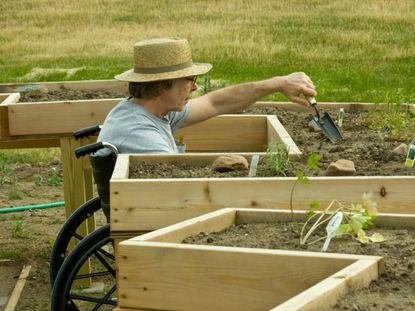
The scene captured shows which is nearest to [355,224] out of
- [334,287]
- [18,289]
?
[334,287]

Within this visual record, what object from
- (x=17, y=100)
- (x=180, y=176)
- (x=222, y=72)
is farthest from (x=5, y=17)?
(x=180, y=176)

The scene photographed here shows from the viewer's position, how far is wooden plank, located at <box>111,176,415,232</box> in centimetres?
445

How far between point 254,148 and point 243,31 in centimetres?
1389

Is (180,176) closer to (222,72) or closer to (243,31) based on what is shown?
(222,72)

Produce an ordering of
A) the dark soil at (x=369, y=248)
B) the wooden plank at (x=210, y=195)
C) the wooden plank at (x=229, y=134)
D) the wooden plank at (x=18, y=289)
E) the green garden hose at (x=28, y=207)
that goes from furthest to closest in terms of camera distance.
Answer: the green garden hose at (x=28, y=207)
the wooden plank at (x=18, y=289)
the wooden plank at (x=229, y=134)
the wooden plank at (x=210, y=195)
the dark soil at (x=369, y=248)

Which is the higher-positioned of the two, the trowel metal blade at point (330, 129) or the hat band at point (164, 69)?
the hat band at point (164, 69)

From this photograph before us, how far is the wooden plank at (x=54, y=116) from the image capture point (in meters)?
7.34

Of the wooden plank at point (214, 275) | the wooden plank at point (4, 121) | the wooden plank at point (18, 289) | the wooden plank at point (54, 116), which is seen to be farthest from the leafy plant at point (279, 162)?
the wooden plank at point (4, 121)

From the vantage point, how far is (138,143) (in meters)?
5.30

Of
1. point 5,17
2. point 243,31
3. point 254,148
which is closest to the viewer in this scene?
point 254,148

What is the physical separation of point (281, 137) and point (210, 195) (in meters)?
1.44

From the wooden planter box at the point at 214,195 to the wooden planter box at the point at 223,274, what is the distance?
71cm

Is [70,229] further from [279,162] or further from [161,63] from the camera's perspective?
[279,162]

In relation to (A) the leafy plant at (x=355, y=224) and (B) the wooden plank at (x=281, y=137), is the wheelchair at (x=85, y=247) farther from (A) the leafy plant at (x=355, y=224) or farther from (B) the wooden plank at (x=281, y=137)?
(A) the leafy plant at (x=355, y=224)
